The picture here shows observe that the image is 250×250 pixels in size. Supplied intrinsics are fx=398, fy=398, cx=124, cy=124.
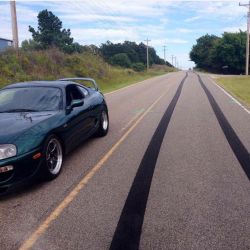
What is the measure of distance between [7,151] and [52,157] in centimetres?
111

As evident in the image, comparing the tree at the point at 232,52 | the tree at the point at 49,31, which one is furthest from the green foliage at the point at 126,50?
the tree at the point at 49,31

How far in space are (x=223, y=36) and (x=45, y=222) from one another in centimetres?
10096

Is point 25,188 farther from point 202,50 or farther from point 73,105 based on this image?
point 202,50

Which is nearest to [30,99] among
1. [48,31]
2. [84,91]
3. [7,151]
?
[84,91]

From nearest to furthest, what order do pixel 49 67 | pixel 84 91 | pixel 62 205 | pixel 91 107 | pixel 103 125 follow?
pixel 62 205 < pixel 91 107 < pixel 84 91 < pixel 103 125 < pixel 49 67

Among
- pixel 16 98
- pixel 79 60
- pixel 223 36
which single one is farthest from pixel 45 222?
pixel 223 36

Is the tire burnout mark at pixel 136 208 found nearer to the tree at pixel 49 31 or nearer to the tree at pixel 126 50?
→ the tree at pixel 49 31

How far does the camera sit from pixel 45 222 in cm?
458

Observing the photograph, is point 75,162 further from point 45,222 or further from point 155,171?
point 45,222

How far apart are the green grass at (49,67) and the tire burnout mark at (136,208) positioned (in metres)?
16.9

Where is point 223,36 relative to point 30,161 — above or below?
above

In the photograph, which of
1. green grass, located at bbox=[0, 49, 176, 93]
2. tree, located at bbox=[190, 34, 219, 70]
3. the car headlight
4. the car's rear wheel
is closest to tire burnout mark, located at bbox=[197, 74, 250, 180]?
the car's rear wheel

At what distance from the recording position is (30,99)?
7.23 m

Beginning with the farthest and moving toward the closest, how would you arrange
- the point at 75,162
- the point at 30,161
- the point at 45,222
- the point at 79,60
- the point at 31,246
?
the point at 79,60 → the point at 75,162 → the point at 30,161 → the point at 45,222 → the point at 31,246
